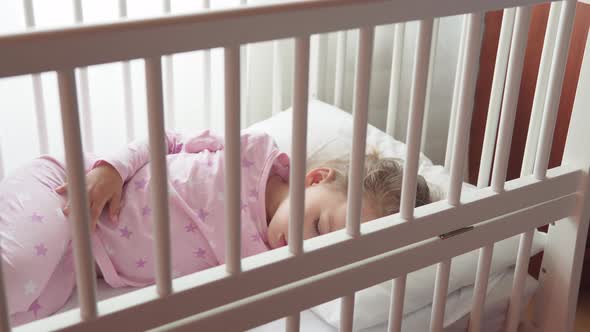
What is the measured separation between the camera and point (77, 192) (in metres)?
0.77

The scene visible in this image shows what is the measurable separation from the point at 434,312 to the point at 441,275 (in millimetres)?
64

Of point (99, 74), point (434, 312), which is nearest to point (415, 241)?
point (434, 312)

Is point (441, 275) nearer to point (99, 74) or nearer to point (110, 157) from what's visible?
point (110, 157)

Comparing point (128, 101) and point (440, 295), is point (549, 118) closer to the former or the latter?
point (440, 295)

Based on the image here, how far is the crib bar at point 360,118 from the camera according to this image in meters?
Result: 0.90

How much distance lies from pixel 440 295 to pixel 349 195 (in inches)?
11.6

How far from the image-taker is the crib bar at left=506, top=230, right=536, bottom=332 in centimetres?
125

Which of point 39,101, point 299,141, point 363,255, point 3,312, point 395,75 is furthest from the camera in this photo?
point 395,75

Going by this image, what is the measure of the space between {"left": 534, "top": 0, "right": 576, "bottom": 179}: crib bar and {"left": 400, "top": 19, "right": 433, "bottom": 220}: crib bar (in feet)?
0.90

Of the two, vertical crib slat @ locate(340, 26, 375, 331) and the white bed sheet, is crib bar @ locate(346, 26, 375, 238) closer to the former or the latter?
vertical crib slat @ locate(340, 26, 375, 331)

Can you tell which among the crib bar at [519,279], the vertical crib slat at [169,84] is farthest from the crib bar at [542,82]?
the vertical crib slat at [169,84]

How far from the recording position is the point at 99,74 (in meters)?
1.50

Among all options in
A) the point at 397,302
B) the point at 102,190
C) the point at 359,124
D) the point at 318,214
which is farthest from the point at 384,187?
the point at 102,190

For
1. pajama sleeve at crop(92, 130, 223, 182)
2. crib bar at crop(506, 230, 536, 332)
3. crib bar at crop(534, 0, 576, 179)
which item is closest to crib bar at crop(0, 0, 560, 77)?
crib bar at crop(534, 0, 576, 179)
